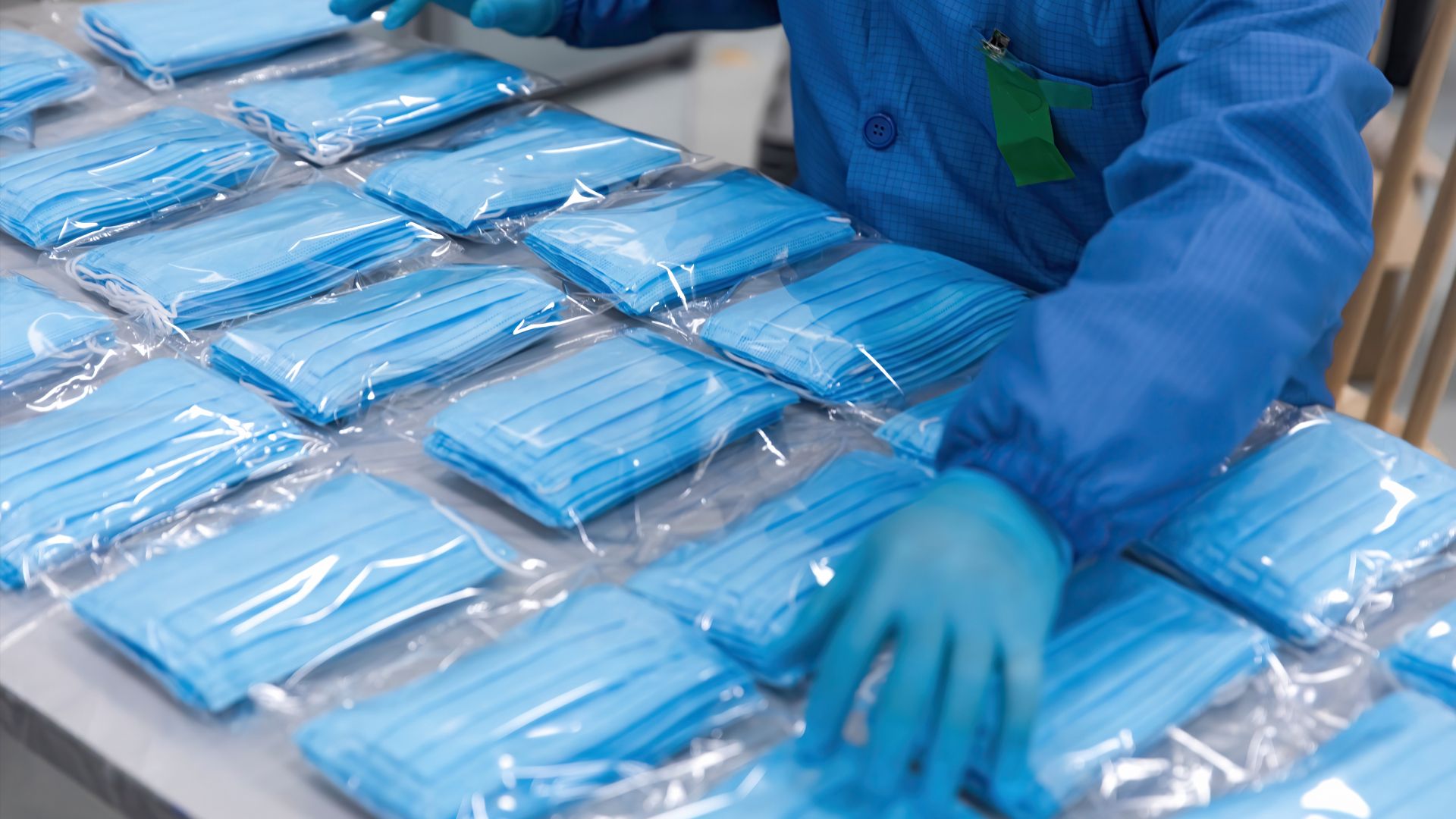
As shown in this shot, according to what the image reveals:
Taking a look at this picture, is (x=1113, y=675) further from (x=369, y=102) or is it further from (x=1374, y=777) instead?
(x=369, y=102)

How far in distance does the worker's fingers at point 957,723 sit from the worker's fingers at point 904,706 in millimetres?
11

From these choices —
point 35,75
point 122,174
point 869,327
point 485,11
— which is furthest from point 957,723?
point 35,75

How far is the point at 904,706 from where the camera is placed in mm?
740

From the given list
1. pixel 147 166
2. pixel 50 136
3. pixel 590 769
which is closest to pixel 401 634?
pixel 590 769

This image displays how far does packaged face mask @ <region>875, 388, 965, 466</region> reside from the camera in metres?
1.03

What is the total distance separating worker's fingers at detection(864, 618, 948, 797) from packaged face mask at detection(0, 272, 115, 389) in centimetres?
73

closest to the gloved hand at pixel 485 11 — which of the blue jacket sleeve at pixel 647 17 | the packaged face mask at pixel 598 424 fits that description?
the blue jacket sleeve at pixel 647 17

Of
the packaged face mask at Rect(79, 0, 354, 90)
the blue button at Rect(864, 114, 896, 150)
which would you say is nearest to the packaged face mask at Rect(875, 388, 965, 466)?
the blue button at Rect(864, 114, 896, 150)

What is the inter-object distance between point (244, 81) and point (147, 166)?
0.29 metres

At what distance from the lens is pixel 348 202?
128 centimetres

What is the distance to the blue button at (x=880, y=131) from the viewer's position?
4.62 feet

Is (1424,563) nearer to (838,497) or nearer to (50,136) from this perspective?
(838,497)

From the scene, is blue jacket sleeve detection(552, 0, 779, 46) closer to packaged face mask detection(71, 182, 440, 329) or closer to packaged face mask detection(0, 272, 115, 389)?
packaged face mask detection(71, 182, 440, 329)

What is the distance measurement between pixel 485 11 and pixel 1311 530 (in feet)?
3.58
